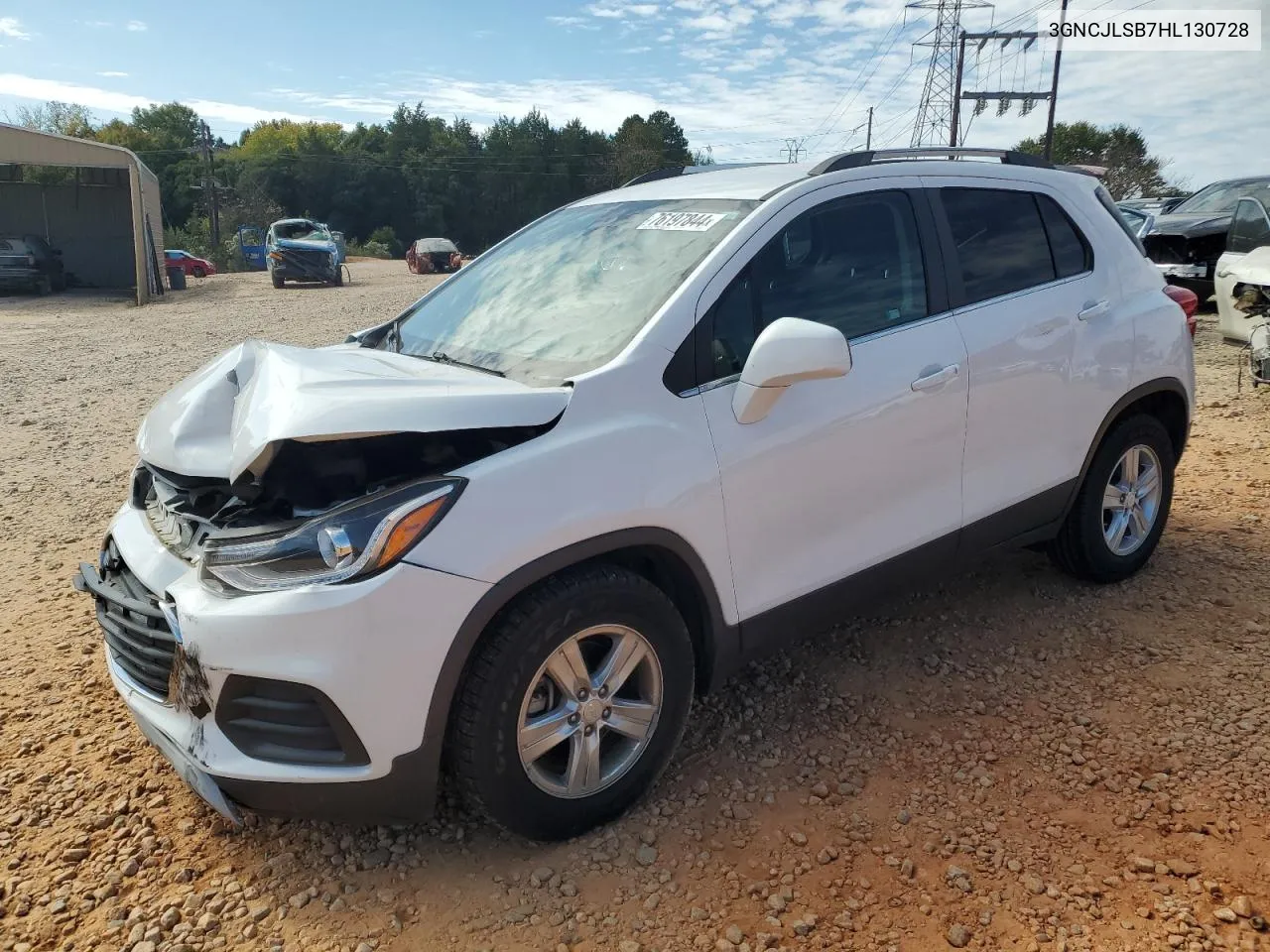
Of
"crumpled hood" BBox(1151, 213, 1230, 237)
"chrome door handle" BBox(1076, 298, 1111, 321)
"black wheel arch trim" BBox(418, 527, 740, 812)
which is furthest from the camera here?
"crumpled hood" BBox(1151, 213, 1230, 237)

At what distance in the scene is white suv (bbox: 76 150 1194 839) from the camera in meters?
2.30

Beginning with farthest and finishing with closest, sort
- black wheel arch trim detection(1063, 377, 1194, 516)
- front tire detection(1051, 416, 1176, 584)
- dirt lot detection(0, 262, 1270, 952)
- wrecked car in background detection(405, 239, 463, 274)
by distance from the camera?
wrecked car in background detection(405, 239, 463, 274)
front tire detection(1051, 416, 1176, 584)
black wheel arch trim detection(1063, 377, 1194, 516)
dirt lot detection(0, 262, 1270, 952)

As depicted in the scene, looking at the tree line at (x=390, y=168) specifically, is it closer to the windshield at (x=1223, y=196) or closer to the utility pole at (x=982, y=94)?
the utility pole at (x=982, y=94)

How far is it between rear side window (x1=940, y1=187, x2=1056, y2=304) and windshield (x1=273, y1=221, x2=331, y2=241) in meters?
28.1

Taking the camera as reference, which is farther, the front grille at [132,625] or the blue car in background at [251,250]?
the blue car in background at [251,250]

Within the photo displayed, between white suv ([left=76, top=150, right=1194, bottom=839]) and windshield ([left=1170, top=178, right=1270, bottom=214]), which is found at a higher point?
windshield ([left=1170, top=178, right=1270, bottom=214])

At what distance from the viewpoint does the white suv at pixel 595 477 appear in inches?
90.5

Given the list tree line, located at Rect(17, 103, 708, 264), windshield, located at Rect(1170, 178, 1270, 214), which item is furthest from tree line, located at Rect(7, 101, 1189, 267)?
windshield, located at Rect(1170, 178, 1270, 214)

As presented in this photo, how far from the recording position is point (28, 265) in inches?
957

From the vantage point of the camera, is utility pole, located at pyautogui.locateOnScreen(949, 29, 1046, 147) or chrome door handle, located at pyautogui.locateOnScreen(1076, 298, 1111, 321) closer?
chrome door handle, located at pyautogui.locateOnScreen(1076, 298, 1111, 321)

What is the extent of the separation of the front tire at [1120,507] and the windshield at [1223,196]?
10036mm

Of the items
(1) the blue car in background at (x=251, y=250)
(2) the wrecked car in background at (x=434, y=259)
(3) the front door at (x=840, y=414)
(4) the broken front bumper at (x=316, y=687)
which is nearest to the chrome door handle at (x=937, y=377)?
(3) the front door at (x=840, y=414)

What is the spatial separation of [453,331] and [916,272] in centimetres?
169

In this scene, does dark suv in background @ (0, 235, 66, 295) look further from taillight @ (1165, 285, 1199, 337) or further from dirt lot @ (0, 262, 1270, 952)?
taillight @ (1165, 285, 1199, 337)
